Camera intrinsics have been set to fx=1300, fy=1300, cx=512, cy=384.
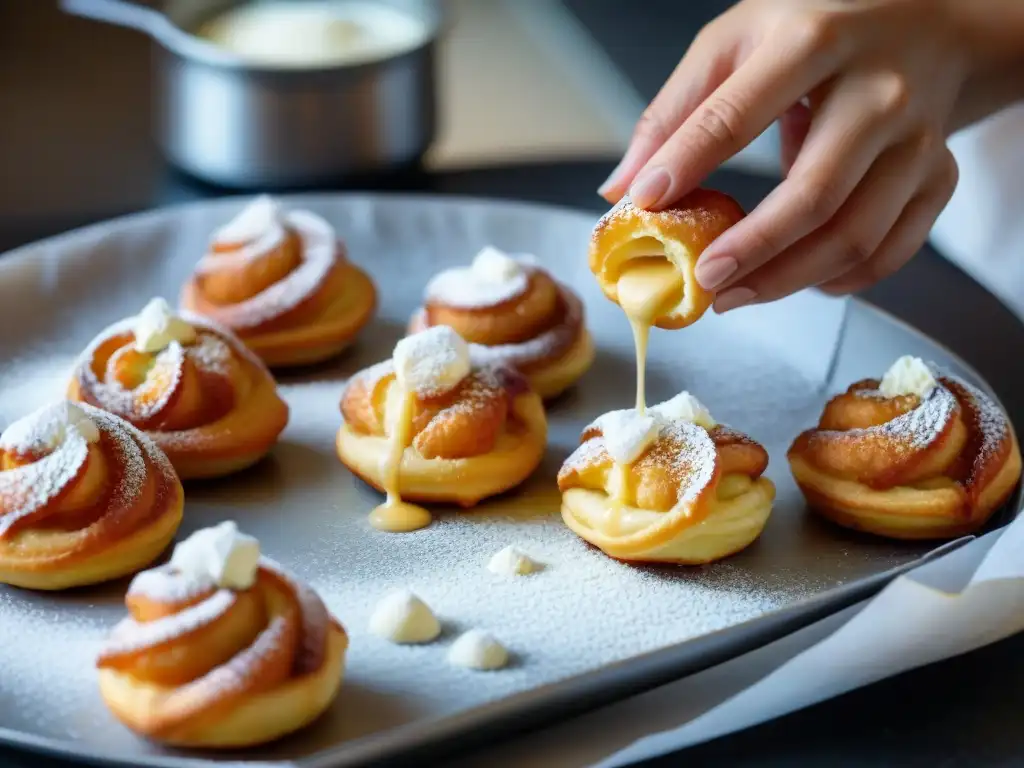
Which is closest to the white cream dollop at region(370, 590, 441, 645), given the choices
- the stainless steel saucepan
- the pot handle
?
the stainless steel saucepan

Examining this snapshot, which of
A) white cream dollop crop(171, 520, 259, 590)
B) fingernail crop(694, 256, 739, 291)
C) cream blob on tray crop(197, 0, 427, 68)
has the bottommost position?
white cream dollop crop(171, 520, 259, 590)

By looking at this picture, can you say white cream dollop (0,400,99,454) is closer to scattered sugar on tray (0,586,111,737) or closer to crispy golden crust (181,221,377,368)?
scattered sugar on tray (0,586,111,737)

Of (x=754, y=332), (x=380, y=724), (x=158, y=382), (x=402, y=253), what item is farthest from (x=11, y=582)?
(x=754, y=332)

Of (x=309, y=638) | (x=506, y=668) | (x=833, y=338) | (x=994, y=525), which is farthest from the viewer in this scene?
(x=833, y=338)

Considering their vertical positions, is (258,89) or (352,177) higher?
(258,89)

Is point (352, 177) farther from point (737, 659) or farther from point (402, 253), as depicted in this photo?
point (737, 659)

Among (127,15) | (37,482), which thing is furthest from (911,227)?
(127,15)
